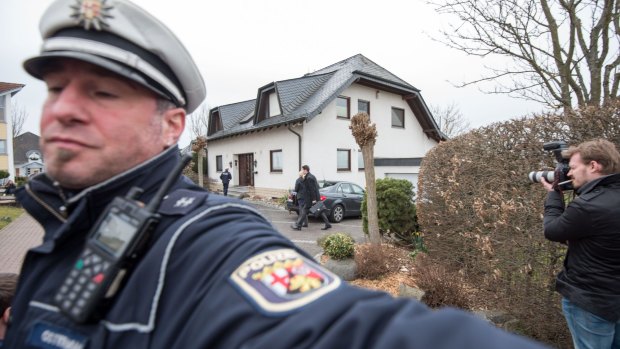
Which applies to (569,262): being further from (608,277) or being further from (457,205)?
(457,205)

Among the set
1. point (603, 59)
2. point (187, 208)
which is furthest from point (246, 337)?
point (603, 59)

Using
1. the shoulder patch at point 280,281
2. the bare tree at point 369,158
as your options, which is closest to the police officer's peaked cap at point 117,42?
the shoulder patch at point 280,281

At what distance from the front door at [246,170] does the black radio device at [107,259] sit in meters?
20.0

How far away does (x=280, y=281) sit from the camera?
0.75 meters

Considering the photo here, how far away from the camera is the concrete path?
6.91m

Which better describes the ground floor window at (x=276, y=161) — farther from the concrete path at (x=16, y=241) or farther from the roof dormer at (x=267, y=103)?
the concrete path at (x=16, y=241)

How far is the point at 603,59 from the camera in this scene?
21.4 feet

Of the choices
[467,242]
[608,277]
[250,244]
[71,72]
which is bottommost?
[467,242]

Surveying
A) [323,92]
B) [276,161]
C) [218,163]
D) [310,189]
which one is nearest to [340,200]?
[310,189]

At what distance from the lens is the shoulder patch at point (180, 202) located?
3.02ft

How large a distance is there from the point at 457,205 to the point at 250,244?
4.92 m

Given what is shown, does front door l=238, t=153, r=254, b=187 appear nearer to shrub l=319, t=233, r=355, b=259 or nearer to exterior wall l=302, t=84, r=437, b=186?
exterior wall l=302, t=84, r=437, b=186

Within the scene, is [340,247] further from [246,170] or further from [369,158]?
[246,170]

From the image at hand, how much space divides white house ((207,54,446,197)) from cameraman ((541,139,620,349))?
38.8 feet
